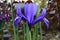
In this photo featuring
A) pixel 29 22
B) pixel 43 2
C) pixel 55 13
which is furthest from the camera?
pixel 55 13

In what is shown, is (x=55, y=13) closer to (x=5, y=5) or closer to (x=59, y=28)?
(x=59, y=28)

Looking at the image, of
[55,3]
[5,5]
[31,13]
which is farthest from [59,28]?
[31,13]

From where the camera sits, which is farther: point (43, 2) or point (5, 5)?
point (5, 5)

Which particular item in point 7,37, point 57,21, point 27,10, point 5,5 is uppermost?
point 27,10

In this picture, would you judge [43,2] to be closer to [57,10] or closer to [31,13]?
[57,10]

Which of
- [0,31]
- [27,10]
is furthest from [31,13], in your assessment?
[0,31]

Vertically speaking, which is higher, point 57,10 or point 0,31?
point 57,10

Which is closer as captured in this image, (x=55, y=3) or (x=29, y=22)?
(x=29, y=22)

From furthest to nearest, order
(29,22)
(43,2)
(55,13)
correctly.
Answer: (55,13) → (43,2) → (29,22)

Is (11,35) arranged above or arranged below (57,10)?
below
